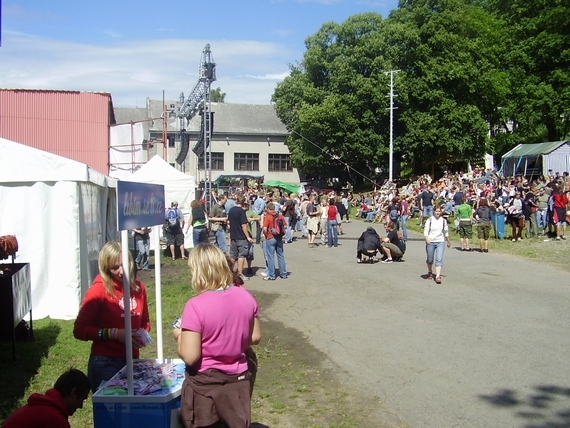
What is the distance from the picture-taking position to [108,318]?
466 centimetres

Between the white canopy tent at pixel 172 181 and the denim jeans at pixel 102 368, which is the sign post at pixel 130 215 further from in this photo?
the white canopy tent at pixel 172 181

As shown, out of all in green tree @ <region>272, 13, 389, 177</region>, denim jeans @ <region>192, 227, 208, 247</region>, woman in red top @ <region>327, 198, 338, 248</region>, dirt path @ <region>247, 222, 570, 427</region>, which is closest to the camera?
dirt path @ <region>247, 222, 570, 427</region>

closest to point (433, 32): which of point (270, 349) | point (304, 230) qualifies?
point (304, 230)

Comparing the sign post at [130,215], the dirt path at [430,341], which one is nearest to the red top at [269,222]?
the dirt path at [430,341]

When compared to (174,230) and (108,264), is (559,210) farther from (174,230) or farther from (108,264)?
(108,264)

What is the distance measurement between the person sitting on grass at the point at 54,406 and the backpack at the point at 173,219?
47.4 ft

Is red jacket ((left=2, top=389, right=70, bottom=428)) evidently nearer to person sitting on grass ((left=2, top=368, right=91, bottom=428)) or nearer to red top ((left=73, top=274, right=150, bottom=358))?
person sitting on grass ((left=2, top=368, right=91, bottom=428))

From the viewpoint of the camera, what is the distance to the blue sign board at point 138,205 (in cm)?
403

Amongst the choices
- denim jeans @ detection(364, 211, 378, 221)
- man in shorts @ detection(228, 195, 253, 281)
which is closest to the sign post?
man in shorts @ detection(228, 195, 253, 281)

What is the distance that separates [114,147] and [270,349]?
75.8 ft

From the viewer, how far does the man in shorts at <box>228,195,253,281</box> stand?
14.0m

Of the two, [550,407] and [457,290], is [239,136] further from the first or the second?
[550,407]

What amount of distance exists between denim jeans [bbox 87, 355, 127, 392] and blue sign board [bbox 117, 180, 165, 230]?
1.04 metres

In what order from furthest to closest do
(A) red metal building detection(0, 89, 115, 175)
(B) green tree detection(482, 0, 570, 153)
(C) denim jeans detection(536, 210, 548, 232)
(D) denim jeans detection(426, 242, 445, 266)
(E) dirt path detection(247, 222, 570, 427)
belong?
1. (B) green tree detection(482, 0, 570, 153)
2. (A) red metal building detection(0, 89, 115, 175)
3. (C) denim jeans detection(536, 210, 548, 232)
4. (D) denim jeans detection(426, 242, 445, 266)
5. (E) dirt path detection(247, 222, 570, 427)
